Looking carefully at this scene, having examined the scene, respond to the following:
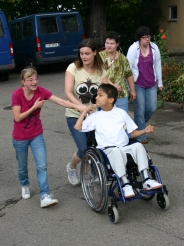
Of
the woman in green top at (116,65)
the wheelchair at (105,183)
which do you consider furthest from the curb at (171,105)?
the wheelchair at (105,183)

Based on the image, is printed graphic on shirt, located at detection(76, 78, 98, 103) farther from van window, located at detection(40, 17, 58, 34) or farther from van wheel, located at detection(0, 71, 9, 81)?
van window, located at detection(40, 17, 58, 34)

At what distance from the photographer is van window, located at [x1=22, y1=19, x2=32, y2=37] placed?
65.1ft

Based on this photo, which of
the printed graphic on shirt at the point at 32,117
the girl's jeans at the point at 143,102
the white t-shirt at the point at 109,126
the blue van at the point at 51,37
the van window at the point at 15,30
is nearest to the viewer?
the white t-shirt at the point at 109,126

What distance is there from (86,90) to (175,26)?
22762mm

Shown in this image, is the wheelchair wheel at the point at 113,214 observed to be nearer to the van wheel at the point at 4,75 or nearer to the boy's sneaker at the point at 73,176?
the boy's sneaker at the point at 73,176

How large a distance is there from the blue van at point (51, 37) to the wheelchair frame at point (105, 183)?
14351mm

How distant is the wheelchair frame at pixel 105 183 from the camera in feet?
15.4

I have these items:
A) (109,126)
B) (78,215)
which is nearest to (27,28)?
(109,126)

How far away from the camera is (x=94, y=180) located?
16.8ft

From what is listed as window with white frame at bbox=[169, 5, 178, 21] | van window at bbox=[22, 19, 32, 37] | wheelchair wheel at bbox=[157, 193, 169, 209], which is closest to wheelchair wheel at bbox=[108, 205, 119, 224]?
wheelchair wheel at bbox=[157, 193, 169, 209]

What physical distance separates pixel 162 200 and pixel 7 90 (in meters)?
11.3

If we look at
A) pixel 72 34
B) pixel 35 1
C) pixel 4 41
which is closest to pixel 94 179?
pixel 4 41

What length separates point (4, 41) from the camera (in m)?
16.9

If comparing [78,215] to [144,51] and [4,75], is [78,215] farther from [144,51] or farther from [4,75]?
[4,75]
